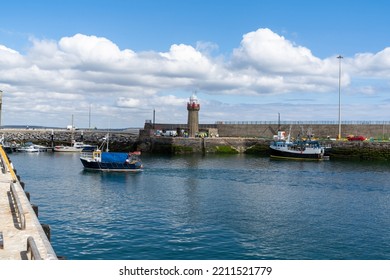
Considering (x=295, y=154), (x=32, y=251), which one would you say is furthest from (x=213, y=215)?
(x=295, y=154)

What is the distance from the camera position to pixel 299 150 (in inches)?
3563

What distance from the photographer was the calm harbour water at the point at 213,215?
23.6 m

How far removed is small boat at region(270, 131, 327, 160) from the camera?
87.4 metres

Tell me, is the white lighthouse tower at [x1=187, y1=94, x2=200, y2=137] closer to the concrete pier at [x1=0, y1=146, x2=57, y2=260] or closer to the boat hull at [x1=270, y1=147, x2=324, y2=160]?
the boat hull at [x1=270, y1=147, x2=324, y2=160]

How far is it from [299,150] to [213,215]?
61.6 meters

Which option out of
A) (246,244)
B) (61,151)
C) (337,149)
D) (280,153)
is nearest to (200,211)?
(246,244)

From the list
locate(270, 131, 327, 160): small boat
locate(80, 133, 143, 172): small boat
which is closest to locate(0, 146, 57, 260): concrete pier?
locate(80, 133, 143, 172): small boat

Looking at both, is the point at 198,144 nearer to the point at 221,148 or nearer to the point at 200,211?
the point at 221,148

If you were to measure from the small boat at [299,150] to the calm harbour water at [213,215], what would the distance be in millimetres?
27919

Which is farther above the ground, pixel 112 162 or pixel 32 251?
pixel 32 251

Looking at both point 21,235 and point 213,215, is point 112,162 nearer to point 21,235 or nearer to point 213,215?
point 213,215
